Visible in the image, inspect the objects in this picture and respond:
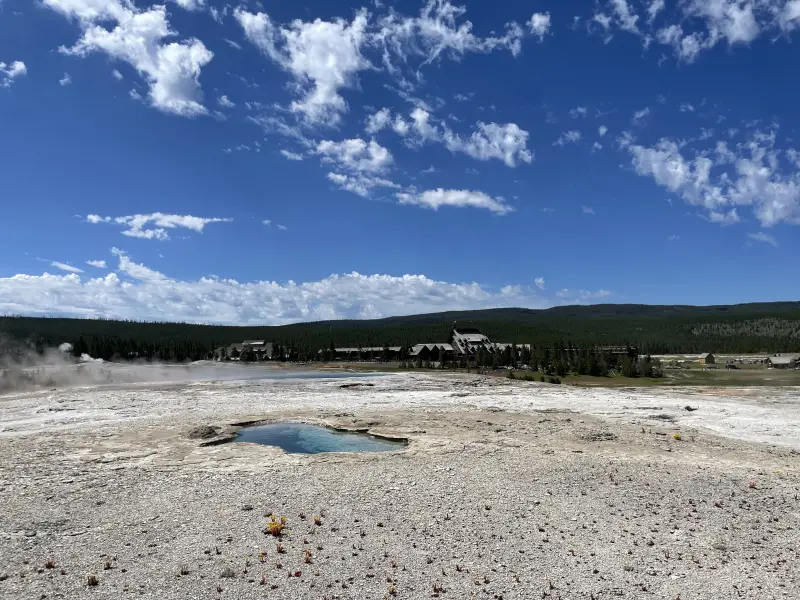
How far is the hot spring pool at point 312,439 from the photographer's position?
24062mm

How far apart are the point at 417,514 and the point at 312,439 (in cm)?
1311

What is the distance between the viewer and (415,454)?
2145 centimetres

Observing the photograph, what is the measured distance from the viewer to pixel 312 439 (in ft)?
86.9

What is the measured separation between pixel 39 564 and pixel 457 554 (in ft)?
28.7

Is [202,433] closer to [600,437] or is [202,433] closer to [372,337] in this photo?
[600,437]

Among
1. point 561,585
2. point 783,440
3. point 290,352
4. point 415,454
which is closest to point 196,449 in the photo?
point 415,454

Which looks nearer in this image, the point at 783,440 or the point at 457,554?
the point at 457,554

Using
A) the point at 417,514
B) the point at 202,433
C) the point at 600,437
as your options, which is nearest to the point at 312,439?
the point at 202,433

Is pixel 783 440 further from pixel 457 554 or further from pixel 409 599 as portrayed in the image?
pixel 409 599

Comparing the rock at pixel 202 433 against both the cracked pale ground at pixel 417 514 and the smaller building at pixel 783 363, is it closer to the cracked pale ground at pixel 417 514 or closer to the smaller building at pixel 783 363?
the cracked pale ground at pixel 417 514

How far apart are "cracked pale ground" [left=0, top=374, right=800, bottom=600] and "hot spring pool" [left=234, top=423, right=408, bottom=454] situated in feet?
4.38

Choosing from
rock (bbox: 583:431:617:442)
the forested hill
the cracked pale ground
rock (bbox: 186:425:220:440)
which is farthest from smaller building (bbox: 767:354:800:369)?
rock (bbox: 186:425:220:440)

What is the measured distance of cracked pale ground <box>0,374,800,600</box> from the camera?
418 inches

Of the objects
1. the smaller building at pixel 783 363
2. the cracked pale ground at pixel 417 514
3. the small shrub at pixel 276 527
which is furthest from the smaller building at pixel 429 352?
the small shrub at pixel 276 527
